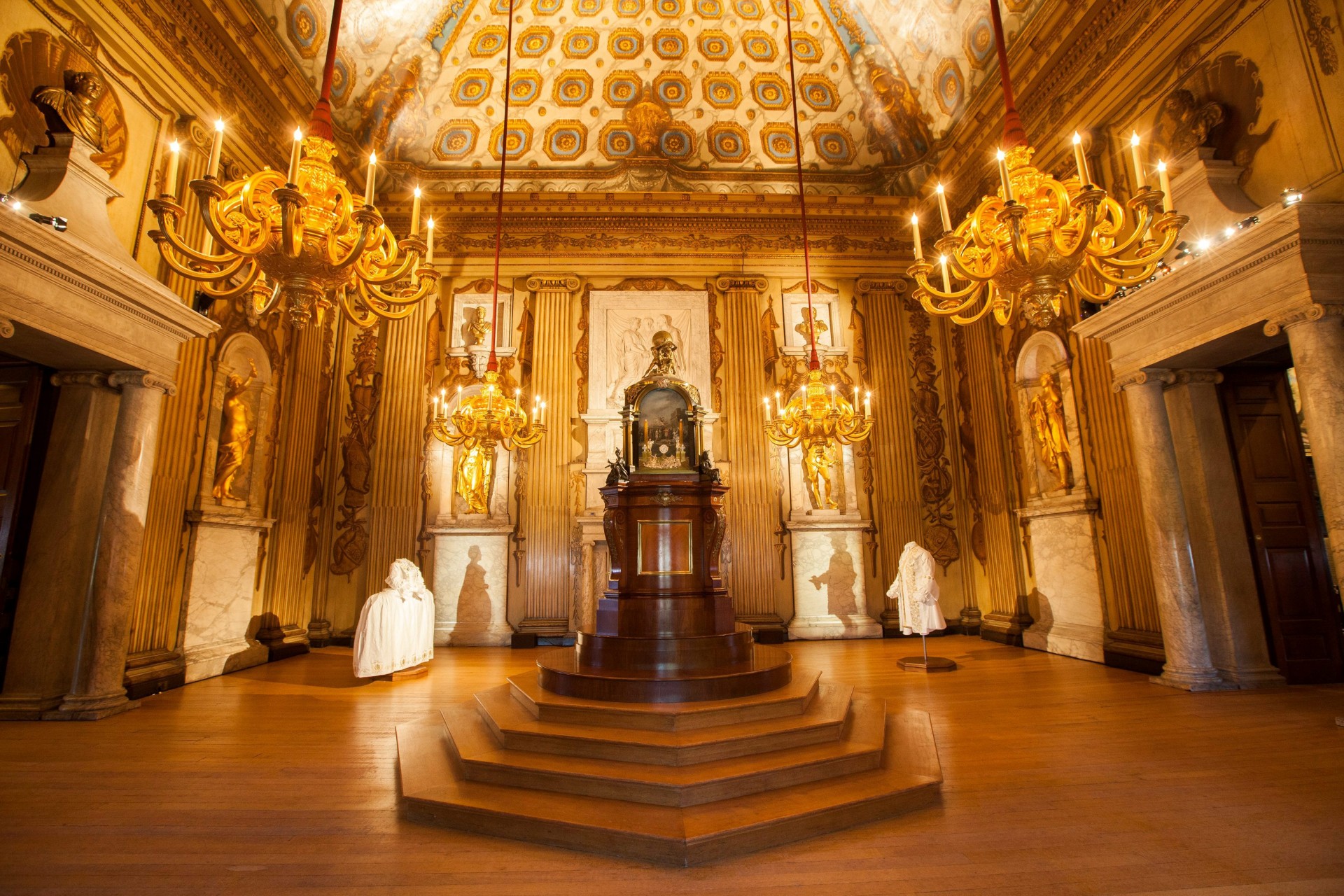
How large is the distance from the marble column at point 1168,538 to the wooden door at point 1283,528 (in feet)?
2.44

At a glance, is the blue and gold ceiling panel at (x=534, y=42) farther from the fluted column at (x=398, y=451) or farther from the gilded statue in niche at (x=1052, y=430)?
the gilded statue in niche at (x=1052, y=430)

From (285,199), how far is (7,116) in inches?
158


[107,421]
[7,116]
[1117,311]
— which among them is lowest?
[107,421]

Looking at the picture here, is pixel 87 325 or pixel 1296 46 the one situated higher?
pixel 1296 46

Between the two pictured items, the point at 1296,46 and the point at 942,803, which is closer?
the point at 942,803

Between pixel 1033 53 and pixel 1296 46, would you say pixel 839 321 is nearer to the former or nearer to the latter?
pixel 1033 53

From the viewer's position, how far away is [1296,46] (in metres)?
5.13

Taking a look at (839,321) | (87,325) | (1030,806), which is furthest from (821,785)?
(839,321)

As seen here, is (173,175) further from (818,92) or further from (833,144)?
(833,144)

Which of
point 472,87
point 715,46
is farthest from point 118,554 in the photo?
point 715,46

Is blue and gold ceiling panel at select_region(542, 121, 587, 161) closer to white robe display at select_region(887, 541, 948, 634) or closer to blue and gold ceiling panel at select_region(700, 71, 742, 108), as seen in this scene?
blue and gold ceiling panel at select_region(700, 71, 742, 108)

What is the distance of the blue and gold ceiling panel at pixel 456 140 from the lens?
10750 mm

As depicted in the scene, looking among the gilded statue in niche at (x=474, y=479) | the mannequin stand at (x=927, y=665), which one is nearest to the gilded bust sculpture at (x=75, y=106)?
the gilded statue in niche at (x=474, y=479)

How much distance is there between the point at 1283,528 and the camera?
233 inches
